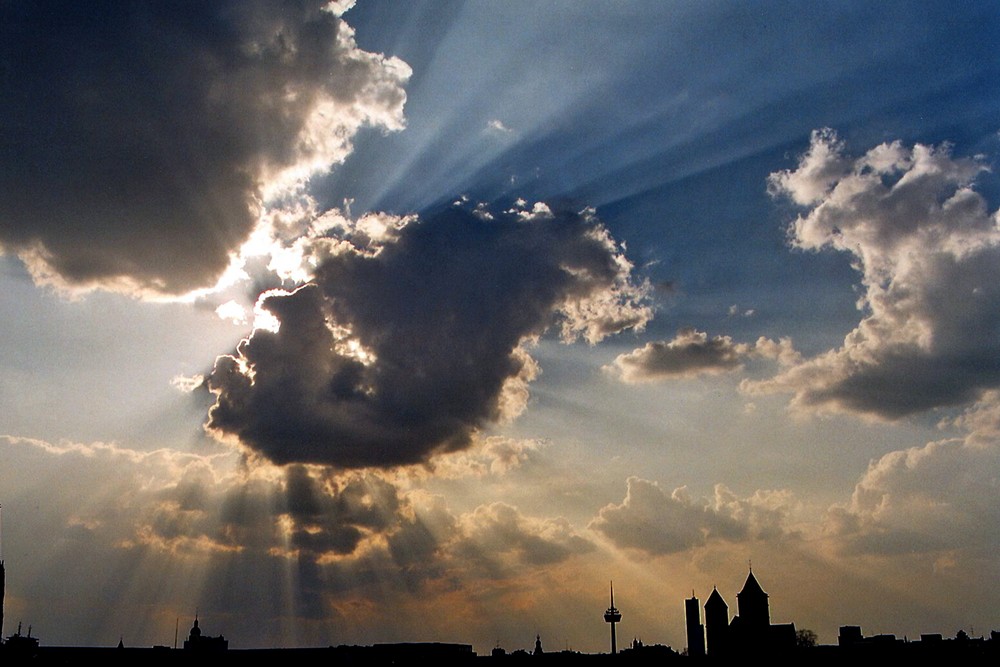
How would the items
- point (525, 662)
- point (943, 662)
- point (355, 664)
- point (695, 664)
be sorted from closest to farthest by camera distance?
point (943, 662)
point (695, 664)
point (525, 662)
point (355, 664)

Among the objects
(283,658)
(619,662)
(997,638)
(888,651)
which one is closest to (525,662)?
(619,662)

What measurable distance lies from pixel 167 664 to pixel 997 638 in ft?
482

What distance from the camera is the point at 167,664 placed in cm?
18488

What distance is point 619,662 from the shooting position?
7047 inches

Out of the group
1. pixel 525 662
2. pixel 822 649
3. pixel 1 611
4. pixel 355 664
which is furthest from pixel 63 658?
pixel 822 649

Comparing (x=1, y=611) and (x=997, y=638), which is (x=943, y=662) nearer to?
(x=997, y=638)

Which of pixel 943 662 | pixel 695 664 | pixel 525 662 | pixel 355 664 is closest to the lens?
pixel 943 662

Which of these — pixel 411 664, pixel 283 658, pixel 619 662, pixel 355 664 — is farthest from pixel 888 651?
pixel 283 658

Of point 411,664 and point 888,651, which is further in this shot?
point 411,664

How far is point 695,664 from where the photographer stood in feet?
572

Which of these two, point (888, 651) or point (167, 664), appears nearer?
point (888, 651)

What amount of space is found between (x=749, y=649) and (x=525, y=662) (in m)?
39.4

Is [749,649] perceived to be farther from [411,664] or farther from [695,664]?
[411,664]

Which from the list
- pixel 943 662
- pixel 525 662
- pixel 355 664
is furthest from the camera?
pixel 355 664
